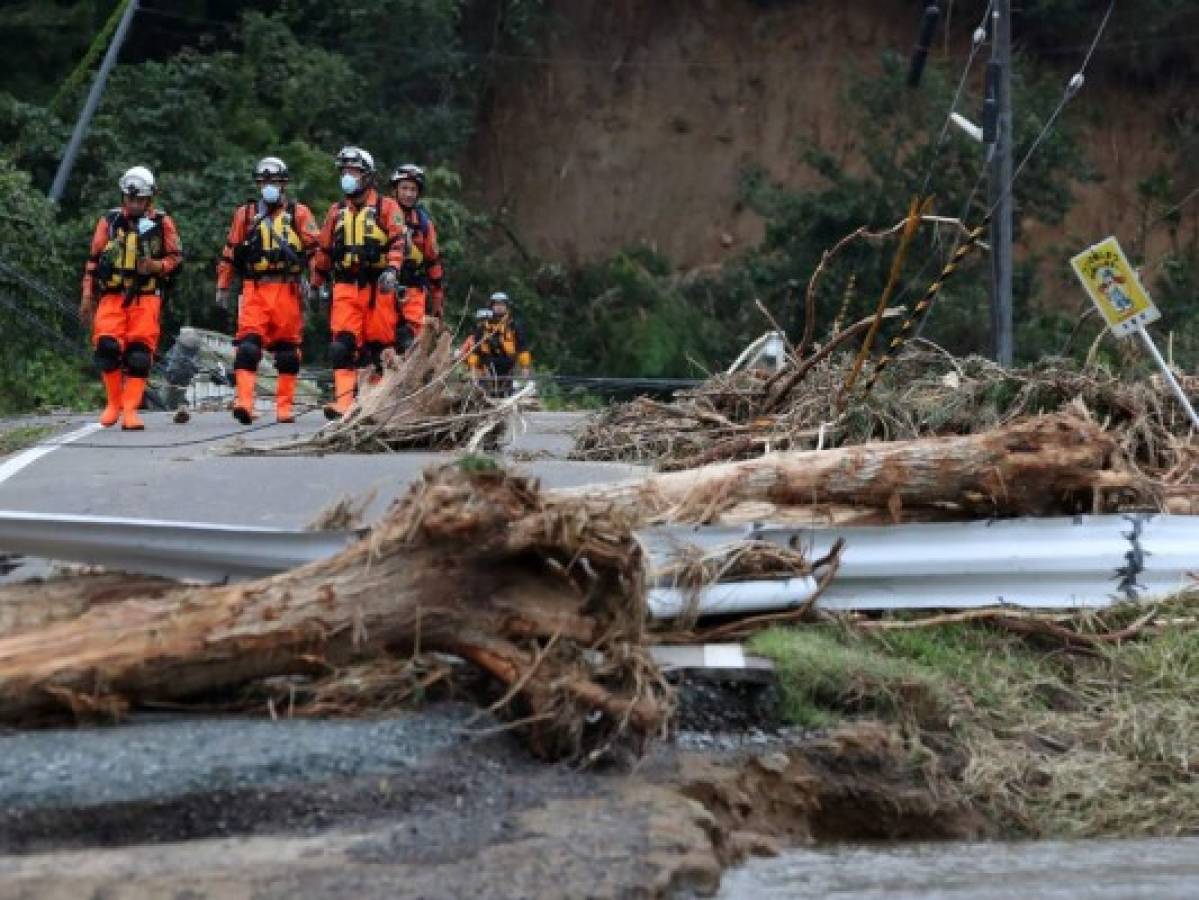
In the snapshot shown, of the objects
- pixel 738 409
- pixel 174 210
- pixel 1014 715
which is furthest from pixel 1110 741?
pixel 174 210

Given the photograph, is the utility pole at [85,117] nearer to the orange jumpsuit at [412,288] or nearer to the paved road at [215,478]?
the orange jumpsuit at [412,288]

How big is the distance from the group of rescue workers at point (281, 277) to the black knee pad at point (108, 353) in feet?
0.04

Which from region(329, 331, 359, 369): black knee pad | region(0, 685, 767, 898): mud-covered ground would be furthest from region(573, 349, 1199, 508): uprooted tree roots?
region(329, 331, 359, 369): black knee pad

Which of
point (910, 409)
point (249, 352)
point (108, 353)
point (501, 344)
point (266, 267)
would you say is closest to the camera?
point (910, 409)

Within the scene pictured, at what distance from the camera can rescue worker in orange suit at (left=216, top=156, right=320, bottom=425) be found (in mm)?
18984

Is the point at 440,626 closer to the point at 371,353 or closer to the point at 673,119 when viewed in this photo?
the point at 371,353

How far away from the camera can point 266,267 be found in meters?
19.0

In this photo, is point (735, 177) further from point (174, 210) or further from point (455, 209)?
point (174, 210)

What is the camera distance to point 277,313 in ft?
63.0

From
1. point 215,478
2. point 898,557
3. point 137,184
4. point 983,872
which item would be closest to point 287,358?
point 137,184

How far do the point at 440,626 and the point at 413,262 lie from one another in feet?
38.2

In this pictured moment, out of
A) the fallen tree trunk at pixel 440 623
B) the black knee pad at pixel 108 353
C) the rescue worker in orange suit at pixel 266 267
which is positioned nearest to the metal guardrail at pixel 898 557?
the fallen tree trunk at pixel 440 623

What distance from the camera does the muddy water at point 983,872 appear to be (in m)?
7.67

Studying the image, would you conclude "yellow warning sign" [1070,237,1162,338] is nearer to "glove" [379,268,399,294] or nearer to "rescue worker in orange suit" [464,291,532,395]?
"glove" [379,268,399,294]
